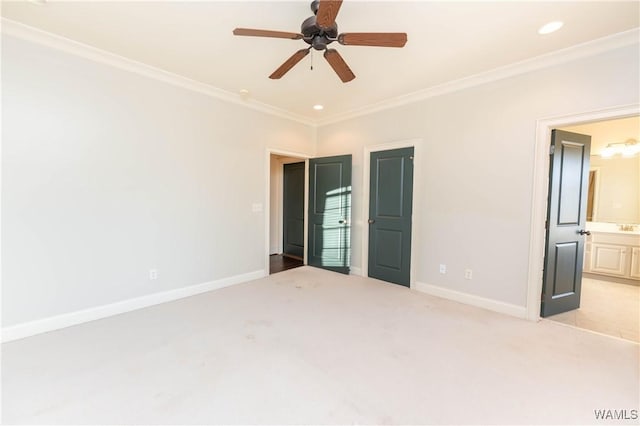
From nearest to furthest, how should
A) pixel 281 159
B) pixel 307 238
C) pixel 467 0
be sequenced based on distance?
pixel 467 0, pixel 307 238, pixel 281 159

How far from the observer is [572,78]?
2.60 metres

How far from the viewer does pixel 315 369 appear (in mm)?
2031

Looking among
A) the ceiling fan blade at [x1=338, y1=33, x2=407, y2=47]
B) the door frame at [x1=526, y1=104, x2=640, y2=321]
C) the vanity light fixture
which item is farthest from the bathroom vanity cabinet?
the ceiling fan blade at [x1=338, y1=33, x2=407, y2=47]

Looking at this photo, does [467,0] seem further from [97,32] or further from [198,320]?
[198,320]

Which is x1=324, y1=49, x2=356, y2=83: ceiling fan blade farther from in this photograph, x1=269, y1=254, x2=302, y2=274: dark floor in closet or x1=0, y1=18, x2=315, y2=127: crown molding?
x1=269, y1=254, x2=302, y2=274: dark floor in closet

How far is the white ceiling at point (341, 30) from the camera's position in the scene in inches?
80.2

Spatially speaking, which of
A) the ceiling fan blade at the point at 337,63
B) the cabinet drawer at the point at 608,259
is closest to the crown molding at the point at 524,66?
the ceiling fan blade at the point at 337,63

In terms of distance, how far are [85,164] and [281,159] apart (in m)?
3.93

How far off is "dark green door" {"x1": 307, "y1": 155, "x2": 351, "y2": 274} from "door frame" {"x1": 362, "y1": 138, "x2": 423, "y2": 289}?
26 centimetres

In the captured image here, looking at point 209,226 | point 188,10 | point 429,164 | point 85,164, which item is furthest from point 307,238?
point 188,10

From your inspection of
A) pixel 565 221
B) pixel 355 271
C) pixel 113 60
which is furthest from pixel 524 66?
pixel 113 60

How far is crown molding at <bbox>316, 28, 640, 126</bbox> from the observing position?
2.35 metres

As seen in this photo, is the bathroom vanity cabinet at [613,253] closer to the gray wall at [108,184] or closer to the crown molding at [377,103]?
the crown molding at [377,103]

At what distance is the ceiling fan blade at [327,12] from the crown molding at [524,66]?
2273mm
